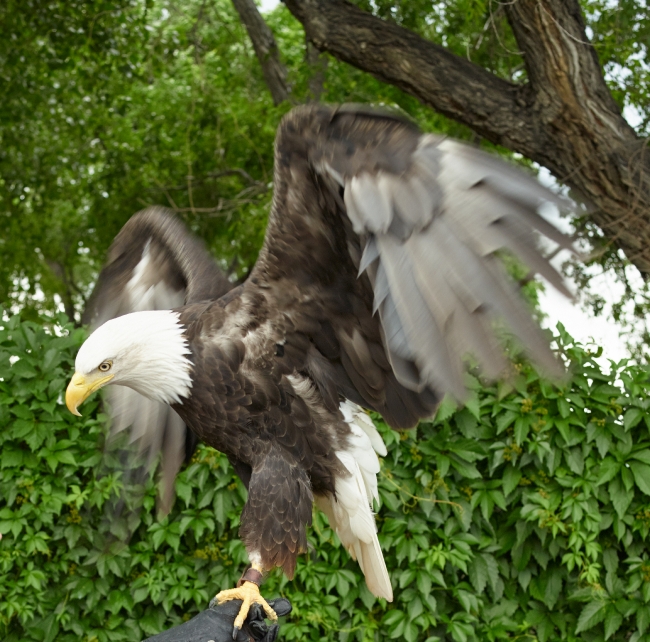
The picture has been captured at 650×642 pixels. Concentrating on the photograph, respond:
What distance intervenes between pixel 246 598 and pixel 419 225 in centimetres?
112

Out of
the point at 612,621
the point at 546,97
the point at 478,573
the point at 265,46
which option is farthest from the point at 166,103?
the point at 612,621

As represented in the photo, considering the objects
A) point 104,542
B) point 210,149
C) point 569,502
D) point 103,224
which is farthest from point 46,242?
point 569,502

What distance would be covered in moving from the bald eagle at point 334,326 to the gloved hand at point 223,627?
0.04 meters

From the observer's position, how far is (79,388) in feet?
7.30

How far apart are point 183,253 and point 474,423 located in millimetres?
1482

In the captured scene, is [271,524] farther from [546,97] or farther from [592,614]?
[546,97]

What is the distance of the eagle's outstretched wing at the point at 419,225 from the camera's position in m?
1.73

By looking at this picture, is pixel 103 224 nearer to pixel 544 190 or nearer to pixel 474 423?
pixel 474 423

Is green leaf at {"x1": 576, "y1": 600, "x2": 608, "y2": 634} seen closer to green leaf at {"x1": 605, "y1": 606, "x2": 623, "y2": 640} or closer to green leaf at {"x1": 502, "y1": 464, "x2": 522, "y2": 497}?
green leaf at {"x1": 605, "y1": 606, "x2": 623, "y2": 640}

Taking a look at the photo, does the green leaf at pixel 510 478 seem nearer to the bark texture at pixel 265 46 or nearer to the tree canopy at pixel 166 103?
the tree canopy at pixel 166 103

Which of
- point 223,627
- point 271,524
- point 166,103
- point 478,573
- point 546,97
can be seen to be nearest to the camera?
point 223,627

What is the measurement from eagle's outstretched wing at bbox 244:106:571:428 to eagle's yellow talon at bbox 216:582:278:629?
734mm

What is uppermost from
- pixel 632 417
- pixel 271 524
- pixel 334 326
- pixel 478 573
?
pixel 632 417

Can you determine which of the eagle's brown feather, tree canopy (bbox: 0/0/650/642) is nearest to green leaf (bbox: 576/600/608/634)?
tree canopy (bbox: 0/0/650/642)
